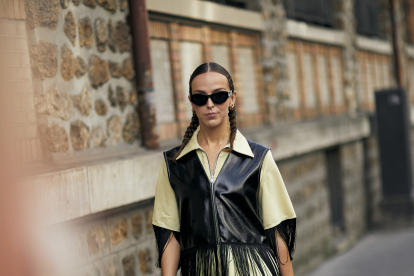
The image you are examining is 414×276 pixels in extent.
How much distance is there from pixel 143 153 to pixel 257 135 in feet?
7.20

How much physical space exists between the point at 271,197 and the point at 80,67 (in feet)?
6.30

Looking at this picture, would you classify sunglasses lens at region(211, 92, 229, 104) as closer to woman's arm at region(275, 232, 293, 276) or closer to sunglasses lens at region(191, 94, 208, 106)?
sunglasses lens at region(191, 94, 208, 106)

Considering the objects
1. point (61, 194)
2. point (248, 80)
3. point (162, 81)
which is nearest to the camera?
point (61, 194)

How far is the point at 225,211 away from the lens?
2.33 meters

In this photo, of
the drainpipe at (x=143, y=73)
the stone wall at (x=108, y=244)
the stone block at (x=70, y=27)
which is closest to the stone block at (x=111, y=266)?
the stone wall at (x=108, y=244)

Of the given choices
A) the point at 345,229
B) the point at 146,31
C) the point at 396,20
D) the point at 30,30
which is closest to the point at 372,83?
the point at 396,20

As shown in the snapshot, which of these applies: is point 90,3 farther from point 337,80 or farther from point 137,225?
point 337,80

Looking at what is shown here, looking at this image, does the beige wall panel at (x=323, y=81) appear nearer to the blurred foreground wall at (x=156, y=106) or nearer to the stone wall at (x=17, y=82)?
the blurred foreground wall at (x=156, y=106)

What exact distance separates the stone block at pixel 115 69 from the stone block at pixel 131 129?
32 cm

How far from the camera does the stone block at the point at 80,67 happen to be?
3.72m

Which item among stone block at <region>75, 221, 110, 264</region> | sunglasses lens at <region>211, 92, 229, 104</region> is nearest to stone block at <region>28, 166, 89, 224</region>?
stone block at <region>75, 221, 110, 264</region>

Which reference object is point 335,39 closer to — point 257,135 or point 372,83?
point 372,83

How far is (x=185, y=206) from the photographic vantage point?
7.88 feet

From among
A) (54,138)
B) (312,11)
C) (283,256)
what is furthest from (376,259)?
(283,256)
